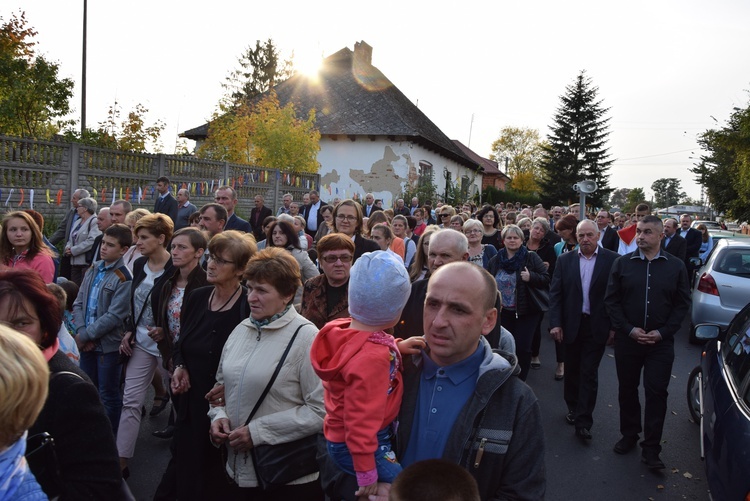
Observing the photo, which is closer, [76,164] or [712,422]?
[712,422]

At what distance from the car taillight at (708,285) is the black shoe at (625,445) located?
507cm

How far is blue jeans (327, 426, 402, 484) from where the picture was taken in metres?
2.01

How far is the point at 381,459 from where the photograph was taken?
2.02 meters

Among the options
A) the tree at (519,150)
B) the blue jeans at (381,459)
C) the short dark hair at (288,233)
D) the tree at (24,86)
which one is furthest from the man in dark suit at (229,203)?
the tree at (519,150)

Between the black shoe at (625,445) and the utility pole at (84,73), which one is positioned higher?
the utility pole at (84,73)

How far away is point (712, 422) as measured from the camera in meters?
3.62

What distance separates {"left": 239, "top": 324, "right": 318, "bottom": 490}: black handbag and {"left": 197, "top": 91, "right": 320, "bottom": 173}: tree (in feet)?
65.7

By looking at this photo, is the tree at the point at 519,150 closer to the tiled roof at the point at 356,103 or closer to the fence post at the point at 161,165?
the tiled roof at the point at 356,103

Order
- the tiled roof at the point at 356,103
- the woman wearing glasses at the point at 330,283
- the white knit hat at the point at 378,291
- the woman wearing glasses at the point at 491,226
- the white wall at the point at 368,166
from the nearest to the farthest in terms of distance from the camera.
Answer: the white knit hat at the point at 378,291 < the woman wearing glasses at the point at 330,283 < the woman wearing glasses at the point at 491,226 < the white wall at the point at 368,166 < the tiled roof at the point at 356,103

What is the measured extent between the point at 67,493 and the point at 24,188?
9692 millimetres

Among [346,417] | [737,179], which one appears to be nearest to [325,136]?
[737,179]

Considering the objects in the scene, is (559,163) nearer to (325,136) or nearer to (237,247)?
(325,136)

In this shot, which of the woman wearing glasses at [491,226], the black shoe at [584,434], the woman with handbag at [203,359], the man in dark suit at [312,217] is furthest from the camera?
the man in dark suit at [312,217]

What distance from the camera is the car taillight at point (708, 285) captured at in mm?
9134
